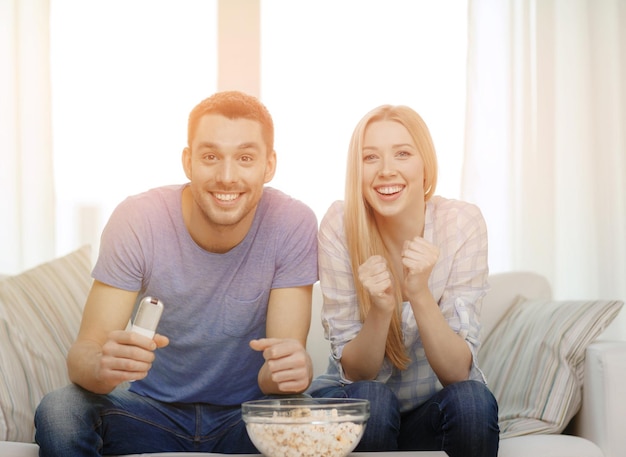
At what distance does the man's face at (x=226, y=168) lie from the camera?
5.78 ft

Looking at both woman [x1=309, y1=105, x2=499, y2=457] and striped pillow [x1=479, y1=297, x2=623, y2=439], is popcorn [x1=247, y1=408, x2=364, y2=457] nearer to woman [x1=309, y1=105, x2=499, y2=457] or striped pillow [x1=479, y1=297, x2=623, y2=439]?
woman [x1=309, y1=105, x2=499, y2=457]

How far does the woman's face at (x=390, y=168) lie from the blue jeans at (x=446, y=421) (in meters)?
0.41

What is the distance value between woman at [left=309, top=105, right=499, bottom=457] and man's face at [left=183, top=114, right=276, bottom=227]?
21 centimetres

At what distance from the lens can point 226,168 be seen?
1.76 meters

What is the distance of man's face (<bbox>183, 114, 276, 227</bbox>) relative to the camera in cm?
176

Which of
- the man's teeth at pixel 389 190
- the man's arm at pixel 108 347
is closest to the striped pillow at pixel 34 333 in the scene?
the man's arm at pixel 108 347

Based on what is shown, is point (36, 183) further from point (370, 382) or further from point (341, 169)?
point (370, 382)

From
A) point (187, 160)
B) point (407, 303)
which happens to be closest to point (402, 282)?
point (407, 303)

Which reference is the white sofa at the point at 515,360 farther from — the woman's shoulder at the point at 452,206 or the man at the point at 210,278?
the woman's shoulder at the point at 452,206

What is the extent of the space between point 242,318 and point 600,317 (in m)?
0.86

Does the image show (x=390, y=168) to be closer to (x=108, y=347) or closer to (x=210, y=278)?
(x=210, y=278)

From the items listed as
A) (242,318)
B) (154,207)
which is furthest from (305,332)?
(154,207)

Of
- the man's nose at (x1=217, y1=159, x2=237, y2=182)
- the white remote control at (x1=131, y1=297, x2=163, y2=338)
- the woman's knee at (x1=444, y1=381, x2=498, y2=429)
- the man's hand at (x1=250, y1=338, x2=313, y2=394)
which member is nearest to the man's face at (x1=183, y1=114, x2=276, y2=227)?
the man's nose at (x1=217, y1=159, x2=237, y2=182)

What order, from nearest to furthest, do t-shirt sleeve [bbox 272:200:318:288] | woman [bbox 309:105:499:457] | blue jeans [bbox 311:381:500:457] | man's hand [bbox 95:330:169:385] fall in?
man's hand [bbox 95:330:169:385]
blue jeans [bbox 311:381:500:457]
woman [bbox 309:105:499:457]
t-shirt sleeve [bbox 272:200:318:288]
